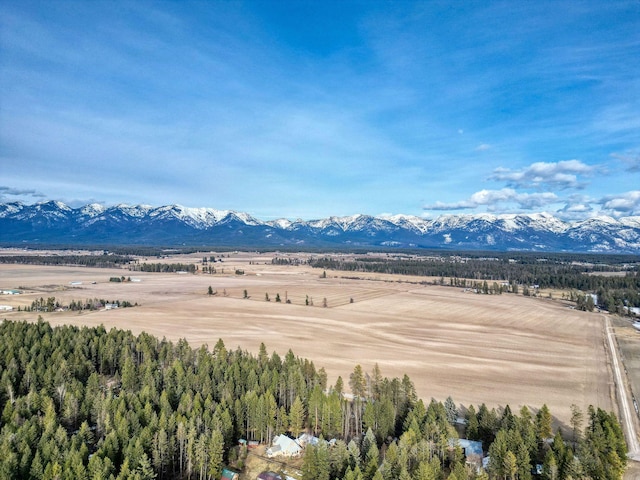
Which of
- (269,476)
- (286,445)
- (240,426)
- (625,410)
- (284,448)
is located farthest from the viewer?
(625,410)

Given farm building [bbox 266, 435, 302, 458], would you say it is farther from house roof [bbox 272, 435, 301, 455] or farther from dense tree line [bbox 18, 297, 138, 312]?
dense tree line [bbox 18, 297, 138, 312]

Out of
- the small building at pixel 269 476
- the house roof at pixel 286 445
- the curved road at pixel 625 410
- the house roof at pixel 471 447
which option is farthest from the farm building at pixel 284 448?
the curved road at pixel 625 410

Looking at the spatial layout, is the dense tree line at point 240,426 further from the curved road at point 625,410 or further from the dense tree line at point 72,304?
the dense tree line at point 72,304

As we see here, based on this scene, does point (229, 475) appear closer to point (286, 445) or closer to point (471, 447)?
point (286, 445)

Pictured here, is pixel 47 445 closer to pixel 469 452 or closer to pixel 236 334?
pixel 469 452

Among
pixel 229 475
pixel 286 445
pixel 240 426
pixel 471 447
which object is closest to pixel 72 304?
pixel 240 426

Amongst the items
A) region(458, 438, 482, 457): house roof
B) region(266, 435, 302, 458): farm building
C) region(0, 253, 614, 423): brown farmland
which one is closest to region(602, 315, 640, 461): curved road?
region(0, 253, 614, 423): brown farmland

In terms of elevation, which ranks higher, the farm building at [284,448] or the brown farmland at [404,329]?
the brown farmland at [404,329]
